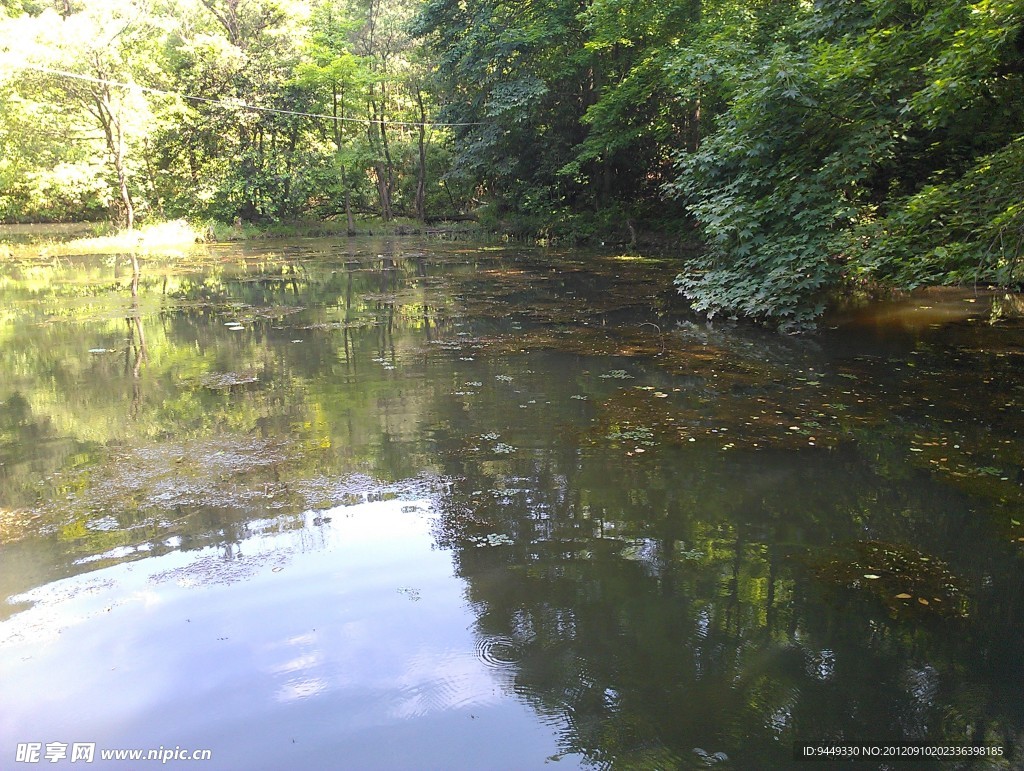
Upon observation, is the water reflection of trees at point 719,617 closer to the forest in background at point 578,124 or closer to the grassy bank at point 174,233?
the forest in background at point 578,124

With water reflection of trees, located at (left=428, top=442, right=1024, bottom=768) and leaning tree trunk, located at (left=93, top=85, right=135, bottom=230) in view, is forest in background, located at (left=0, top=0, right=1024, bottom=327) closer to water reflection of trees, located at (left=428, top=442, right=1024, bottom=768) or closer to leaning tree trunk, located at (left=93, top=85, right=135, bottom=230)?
leaning tree trunk, located at (left=93, top=85, right=135, bottom=230)

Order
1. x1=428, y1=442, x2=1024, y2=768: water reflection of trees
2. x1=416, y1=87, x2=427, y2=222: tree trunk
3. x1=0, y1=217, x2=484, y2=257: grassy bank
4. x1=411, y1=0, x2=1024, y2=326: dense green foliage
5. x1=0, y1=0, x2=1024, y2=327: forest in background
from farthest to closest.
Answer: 1. x1=416, y1=87, x2=427, y2=222: tree trunk
2. x1=0, y1=217, x2=484, y2=257: grassy bank
3. x1=0, y1=0, x2=1024, y2=327: forest in background
4. x1=411, y1=0, x2=1024, y2=326: dense green foliage
5. x1=428, y1=442, x2=1024, y2=768: water reflection of trees

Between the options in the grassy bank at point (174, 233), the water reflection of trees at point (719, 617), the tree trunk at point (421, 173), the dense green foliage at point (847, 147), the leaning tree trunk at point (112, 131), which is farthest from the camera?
the tree trunk at point (421, 173)

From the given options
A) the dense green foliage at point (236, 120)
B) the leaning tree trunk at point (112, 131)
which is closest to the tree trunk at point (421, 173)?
the dense green foliage at point (236, 120)

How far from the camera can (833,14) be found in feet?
32.0

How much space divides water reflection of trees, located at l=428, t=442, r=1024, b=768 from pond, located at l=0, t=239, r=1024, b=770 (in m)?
0.02

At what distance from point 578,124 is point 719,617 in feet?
77.3

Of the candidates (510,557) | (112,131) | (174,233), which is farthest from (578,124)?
(510,557)

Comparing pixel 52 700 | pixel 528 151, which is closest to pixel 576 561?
pixel 52 700

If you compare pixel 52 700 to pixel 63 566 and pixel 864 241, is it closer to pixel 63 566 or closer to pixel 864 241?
pixel 63 566

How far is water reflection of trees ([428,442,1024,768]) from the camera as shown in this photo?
104 inches

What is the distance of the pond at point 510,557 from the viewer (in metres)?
2.65

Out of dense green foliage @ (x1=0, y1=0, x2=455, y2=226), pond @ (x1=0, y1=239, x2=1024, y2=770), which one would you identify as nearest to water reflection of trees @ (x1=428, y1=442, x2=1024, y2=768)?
pond @ (x1=0, y1=239, x2=1024, y2=770)

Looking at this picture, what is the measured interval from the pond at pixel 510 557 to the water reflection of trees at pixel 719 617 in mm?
16
